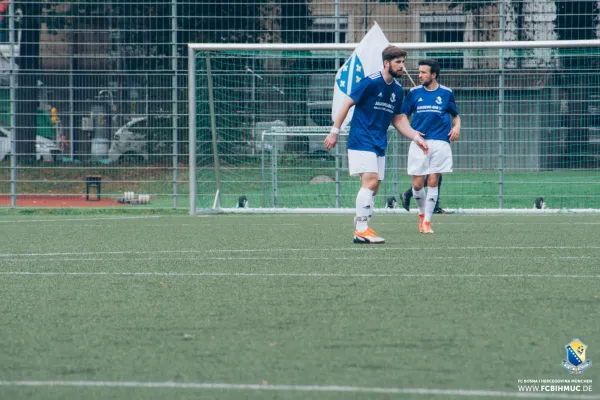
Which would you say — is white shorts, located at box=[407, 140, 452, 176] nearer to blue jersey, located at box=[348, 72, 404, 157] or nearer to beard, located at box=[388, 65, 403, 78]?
blue jersey, located at box=[348, 72, 404, 157]

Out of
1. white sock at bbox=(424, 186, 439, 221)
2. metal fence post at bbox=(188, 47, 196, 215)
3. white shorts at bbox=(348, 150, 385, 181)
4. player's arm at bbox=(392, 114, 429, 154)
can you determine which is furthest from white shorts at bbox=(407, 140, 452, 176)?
metal fence post at bbox=(188, 47, 196, 215)

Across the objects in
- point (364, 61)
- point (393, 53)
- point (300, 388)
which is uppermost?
point (364, 61)

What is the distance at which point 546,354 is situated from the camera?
13.8 feet

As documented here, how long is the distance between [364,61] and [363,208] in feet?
18.4

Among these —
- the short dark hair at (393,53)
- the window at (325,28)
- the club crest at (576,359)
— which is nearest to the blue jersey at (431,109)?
the short dark hair at (393,53)

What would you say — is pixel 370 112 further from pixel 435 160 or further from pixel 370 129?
pixel 435 160

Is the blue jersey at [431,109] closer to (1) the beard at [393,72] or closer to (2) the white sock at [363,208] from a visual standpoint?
(1) the beard at [393,72]

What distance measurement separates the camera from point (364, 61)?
14.5 metres

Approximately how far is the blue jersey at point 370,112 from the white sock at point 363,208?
1.25 ft

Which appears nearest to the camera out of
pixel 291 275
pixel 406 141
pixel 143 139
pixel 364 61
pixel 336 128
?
pixel 291 275

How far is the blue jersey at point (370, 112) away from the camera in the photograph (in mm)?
9266

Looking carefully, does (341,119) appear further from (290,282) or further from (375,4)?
(375,4)

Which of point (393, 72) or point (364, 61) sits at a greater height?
point (364, 61)

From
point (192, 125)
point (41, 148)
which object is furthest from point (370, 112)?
point (41, 148)
